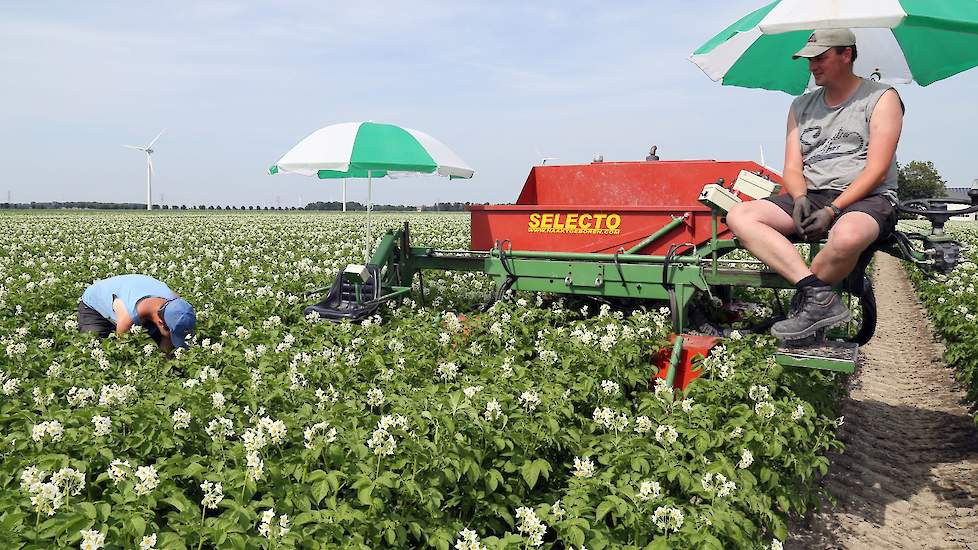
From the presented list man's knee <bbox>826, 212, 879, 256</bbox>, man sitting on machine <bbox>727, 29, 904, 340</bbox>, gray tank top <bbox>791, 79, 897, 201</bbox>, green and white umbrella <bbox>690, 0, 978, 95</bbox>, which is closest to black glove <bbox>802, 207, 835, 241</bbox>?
man sitting on machine <bbox>727, 29, 904, 340</bbox>

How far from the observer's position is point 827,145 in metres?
5.67

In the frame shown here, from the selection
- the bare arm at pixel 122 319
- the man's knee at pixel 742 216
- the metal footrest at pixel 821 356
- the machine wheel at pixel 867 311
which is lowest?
the bare arm at pixel 122 319

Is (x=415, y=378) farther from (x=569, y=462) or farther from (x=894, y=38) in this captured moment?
(x=894, y=38)

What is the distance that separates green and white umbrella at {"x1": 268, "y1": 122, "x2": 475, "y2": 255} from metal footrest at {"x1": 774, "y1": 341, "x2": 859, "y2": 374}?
5684mm

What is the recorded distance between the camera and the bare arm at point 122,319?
7.30m

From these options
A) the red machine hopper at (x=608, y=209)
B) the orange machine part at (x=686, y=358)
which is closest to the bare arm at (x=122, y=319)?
the red machine hopper at (x=608, y=209)

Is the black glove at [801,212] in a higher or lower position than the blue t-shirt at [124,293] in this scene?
higher

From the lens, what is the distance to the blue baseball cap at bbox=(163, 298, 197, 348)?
290 inches

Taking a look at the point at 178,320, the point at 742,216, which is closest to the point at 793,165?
the point at 742,216

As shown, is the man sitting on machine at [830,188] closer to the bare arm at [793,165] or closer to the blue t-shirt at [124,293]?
the bare arm at [793,165]

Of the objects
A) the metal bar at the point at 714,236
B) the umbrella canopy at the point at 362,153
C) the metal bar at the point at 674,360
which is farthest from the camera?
the umbrella canopy at the point at 362,153

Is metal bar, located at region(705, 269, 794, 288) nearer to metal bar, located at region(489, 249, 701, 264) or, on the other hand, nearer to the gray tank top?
metal bar, located at region(489, 249, 701, 264)

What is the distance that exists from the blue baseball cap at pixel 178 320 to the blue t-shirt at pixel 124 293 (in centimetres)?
21

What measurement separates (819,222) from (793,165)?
1.97 ft
